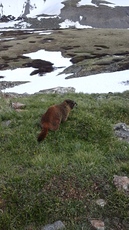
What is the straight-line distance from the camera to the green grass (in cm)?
650

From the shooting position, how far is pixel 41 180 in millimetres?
7098

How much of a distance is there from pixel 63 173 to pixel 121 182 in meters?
1.37

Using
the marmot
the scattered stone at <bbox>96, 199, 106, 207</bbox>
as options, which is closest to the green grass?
the scattered stone at <bbox>96, 199, 106, 207</bbox>

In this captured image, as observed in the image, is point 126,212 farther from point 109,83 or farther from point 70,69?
point 70,69

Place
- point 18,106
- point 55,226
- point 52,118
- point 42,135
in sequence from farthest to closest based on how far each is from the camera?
point 18,106, point 52,118, point 42,135, point 55,226

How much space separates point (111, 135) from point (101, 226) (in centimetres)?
362

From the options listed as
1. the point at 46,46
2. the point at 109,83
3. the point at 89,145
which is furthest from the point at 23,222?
the point at 46,46

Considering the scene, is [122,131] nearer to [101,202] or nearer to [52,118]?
[52,118]

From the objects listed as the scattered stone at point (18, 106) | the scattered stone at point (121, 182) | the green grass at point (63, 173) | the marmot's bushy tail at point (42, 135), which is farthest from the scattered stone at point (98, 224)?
the scattered stone at point (18, 106)

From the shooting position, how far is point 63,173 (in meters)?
7.33

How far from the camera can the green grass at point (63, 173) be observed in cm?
650

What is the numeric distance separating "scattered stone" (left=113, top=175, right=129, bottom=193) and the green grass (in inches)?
5.0

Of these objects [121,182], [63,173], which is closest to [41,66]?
[63,173]

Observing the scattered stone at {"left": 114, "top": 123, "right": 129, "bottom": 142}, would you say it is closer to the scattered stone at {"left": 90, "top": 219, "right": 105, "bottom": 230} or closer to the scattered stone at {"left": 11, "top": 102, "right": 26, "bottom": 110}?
the scattered stone at {"left": 90, "top": 219, "right": 105, "bottom": 230}
